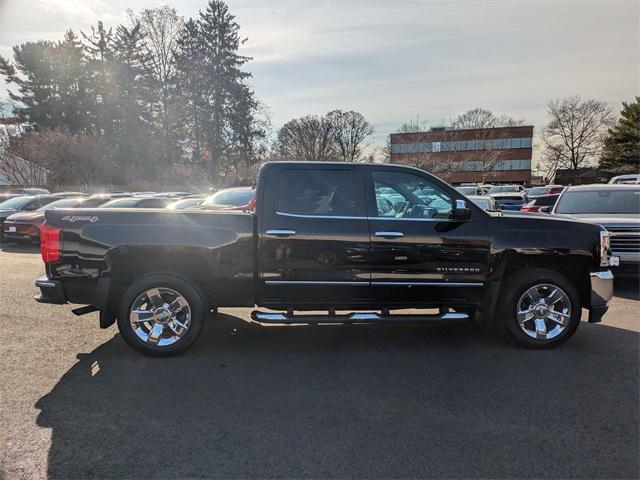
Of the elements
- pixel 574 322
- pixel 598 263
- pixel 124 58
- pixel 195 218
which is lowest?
pixel 574 322

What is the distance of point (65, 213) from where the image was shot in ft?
14.7

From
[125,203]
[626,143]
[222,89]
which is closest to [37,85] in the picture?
[222,89]

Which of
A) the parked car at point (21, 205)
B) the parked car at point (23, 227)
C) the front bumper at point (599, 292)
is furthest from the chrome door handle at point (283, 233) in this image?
the parked car at point (21, 205)

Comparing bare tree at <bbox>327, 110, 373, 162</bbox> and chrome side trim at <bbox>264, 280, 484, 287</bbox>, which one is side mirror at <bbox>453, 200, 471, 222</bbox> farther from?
bare tree at <bbox>327, 110, 373, 162</bbox>

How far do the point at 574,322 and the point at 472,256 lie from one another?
4.48 feet

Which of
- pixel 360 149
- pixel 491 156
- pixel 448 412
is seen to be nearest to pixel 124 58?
pixel 360 149

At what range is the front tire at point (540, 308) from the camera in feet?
15.3

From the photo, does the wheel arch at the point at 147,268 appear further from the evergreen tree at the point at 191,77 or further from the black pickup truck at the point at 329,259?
the evergreen tree at the point at 191,77

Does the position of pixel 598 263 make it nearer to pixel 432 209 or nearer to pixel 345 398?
pixel 432 209

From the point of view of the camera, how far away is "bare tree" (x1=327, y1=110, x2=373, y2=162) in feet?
201

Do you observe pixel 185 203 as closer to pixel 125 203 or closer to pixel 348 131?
pixel 125 203

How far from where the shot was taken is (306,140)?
57344 millimetres

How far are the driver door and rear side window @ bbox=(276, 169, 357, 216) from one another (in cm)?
26

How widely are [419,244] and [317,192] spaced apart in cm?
125
